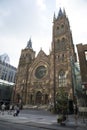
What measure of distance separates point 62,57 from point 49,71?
18.4 feet

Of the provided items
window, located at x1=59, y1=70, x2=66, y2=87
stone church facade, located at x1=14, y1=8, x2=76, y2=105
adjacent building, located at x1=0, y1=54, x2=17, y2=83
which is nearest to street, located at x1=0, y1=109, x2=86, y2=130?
stone church facade, located at x1=14, y1=8, x2=76, y2=105

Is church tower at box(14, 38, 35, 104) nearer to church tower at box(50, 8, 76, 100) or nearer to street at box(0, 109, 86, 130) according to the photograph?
church tower at box(50, 8, 76, 100)

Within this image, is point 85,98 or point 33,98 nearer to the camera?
point 85,98

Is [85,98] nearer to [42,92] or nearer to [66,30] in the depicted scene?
[42,92]

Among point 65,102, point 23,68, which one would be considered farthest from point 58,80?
point 65,102

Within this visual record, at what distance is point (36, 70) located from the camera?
39812 mm

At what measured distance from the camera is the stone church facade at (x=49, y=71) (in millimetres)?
32763

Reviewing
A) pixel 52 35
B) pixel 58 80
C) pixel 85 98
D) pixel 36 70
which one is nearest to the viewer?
pixel 85 98

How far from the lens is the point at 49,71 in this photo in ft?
119

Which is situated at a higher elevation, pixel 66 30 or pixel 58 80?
pixel 66 30

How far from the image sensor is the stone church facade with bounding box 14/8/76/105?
107ft

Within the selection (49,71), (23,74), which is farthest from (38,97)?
(23,74)

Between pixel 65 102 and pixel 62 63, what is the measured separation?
823 inches

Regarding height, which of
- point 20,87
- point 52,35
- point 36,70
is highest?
point 52,35
